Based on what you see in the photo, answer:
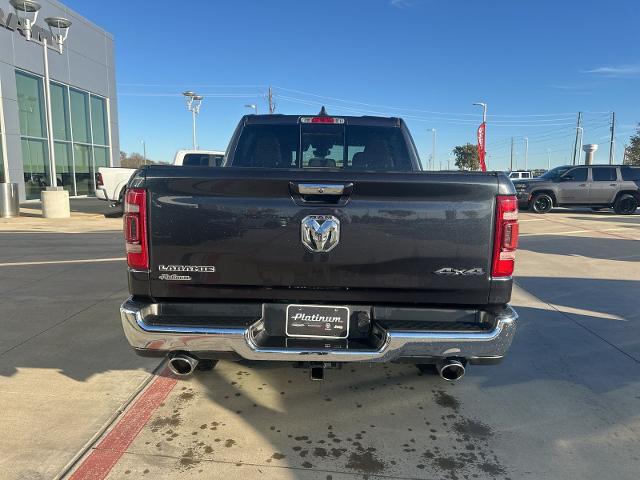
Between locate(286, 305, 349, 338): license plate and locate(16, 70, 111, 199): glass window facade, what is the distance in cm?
2159

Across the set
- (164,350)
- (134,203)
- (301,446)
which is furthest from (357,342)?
(134,203)

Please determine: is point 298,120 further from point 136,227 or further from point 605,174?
point 605,174

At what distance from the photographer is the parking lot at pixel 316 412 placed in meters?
2.69

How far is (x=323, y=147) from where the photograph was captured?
4484 mm

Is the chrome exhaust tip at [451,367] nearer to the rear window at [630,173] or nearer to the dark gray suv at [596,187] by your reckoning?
the dark gray suv at [596,187]

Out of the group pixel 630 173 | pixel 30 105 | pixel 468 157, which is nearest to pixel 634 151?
pixel 468 157

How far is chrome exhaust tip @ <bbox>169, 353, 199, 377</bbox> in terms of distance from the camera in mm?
2934

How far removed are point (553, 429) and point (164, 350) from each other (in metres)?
2.53

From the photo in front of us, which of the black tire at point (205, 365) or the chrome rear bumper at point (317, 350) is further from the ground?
the chrome rear bumper at point (317, 350)

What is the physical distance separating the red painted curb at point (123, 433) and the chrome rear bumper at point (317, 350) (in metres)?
0.67

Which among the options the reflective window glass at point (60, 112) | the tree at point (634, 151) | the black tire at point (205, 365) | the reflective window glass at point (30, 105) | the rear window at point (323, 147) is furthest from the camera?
the tree at point (634, 151)

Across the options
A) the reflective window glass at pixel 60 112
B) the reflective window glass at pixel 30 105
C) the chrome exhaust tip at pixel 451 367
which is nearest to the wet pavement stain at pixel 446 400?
the chrome exhaust tip at pixel 451 367

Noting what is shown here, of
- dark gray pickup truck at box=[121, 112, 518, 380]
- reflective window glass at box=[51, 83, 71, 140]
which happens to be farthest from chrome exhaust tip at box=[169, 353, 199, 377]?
reflective window glass at box=[51, 83, 71, 140]

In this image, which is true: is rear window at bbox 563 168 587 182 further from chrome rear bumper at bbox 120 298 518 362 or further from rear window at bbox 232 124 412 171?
chrome rear bumper at bbox 120 298 518 362
